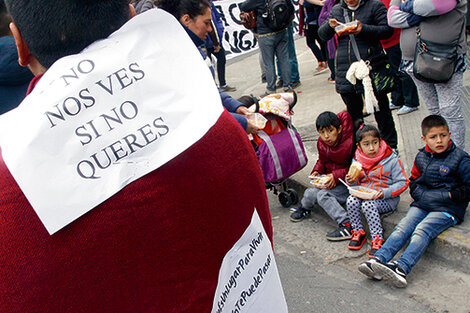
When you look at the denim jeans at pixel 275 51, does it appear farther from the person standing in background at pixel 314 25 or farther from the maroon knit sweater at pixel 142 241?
the maroon knit sweater at pixel 142 241

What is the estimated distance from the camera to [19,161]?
84 cm

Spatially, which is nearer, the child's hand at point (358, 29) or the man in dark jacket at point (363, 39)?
the child's hand at point (358, 29)

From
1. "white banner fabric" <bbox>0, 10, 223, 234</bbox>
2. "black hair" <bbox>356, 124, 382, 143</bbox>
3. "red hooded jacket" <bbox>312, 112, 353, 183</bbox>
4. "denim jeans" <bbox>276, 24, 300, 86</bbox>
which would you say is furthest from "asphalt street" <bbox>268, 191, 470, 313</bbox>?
"denim jeans" <bbox>276, 24, 300, 86</bbox>

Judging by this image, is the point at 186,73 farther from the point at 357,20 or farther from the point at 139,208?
the point at 357,20

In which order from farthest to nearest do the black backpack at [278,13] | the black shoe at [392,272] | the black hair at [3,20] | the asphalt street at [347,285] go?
1. the black backpack at [278,13]
2. the black shoe at [392,272]
3. the asphalt street at [347,285]
4. the black hair at [3,20]

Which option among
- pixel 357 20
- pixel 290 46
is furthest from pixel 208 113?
pixel 290 46

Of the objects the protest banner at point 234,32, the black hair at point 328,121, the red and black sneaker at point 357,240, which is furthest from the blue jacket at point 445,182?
the protest banner at point 234,32

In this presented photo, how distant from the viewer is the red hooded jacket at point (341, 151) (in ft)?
14.6

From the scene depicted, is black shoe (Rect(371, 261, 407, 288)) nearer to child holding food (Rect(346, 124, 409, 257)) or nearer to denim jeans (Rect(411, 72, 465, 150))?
child holding food (Rect(346, 124, 409, 257))

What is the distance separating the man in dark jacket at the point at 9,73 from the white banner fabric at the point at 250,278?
2227 mm

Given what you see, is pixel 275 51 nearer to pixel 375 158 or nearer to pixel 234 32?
pixel 234 32

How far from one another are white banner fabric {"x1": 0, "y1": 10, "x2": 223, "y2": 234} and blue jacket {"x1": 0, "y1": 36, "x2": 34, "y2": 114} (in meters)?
2.20

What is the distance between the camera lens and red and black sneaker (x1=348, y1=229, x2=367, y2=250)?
3994 mm

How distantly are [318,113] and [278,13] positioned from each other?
1.68 meters
